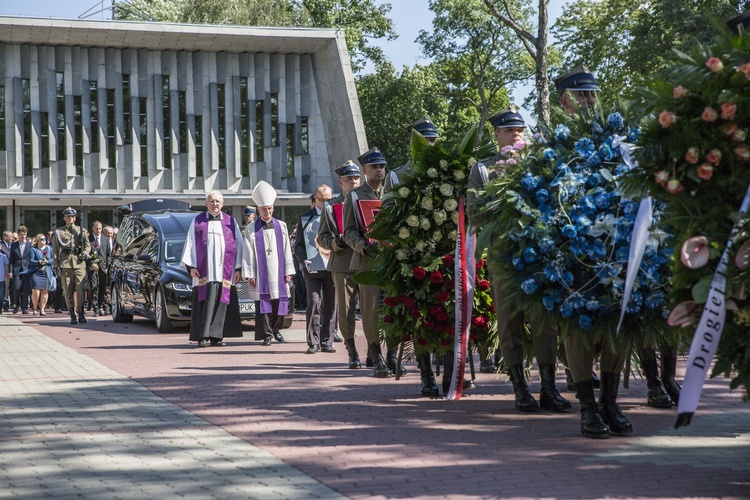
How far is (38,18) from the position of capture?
41875mm

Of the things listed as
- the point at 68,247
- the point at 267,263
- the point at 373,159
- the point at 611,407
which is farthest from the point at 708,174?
the point at 68,247

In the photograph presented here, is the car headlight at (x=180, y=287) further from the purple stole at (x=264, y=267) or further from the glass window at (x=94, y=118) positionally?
the glass window at (x=94, y=118)

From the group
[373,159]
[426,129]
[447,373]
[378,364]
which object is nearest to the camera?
[447,373]

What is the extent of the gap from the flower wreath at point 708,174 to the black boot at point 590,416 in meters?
1.65

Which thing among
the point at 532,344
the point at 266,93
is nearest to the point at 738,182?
the point at 532,344

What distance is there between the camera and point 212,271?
47.8ft

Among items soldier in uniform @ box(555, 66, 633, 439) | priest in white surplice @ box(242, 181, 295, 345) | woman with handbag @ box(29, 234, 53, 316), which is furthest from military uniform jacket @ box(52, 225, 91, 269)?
soldier in uniform @ box(555, 66, 633, 439)

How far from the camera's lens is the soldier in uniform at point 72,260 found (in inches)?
830

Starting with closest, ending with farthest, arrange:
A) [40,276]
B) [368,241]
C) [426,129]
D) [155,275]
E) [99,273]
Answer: [426,129] → [368,241] → [155,275] → [99,273] → [40,276]

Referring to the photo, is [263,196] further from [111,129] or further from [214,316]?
[111,129]

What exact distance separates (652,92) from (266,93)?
143 ft

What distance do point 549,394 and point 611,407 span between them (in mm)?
1121

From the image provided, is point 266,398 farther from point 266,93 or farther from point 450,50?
point 450,50

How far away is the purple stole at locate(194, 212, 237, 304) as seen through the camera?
1452 centimetres
